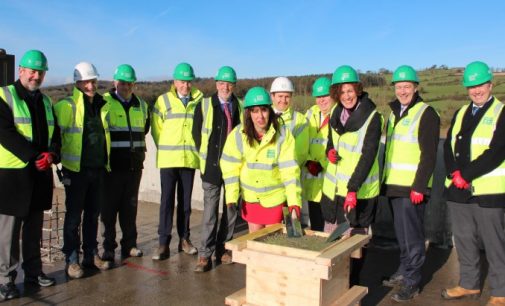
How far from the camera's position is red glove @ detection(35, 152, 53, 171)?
440cm

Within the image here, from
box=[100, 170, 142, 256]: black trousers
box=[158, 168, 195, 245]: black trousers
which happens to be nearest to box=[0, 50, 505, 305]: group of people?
box=[100, 170, 142, 256]: black trousers

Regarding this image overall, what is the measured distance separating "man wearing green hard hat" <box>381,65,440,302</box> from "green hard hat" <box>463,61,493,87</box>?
1.38ft

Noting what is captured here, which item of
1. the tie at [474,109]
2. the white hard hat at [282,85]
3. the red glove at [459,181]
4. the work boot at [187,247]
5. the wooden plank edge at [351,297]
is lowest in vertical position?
the work boot at [187,247]

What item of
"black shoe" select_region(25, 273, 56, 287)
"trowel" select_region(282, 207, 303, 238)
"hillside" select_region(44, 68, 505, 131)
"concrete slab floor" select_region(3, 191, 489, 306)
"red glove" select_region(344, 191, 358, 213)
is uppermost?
"hillside" select_region(44, 68, 505, 131)

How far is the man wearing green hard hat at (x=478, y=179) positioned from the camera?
13.8ft

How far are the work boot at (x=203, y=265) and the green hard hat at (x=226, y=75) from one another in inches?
80.8

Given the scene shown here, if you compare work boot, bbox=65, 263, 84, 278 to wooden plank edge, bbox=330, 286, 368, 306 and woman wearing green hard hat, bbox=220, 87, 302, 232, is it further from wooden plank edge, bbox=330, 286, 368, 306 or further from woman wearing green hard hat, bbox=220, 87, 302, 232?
wooden plank edge, bbox=330, 286, 368, 306

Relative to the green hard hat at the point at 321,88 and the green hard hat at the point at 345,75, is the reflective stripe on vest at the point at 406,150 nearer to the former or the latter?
the green hard hat at the point at 345,75

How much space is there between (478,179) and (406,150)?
26.8 inches

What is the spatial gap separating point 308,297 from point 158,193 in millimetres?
5925

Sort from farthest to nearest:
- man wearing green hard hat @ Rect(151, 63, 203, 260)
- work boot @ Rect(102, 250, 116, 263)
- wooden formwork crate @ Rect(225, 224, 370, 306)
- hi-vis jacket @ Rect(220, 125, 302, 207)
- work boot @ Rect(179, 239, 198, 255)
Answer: work boot @ Rect(179, 239, 198, 255)
man wearing green hard hat @ Rect(151, 63, 203, 260)
work boot @ Rect(102, 250, 116, 263)
hi-vis jacket @ Rect(220, 125, 302, 207)
wooden formwork crate @ Rect(225, 224, 370, 306)

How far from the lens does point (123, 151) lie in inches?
215

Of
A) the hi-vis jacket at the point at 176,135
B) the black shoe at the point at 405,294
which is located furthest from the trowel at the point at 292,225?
the hi-vis jacket at the point at 176,135

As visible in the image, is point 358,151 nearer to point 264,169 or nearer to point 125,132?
point 264,169
